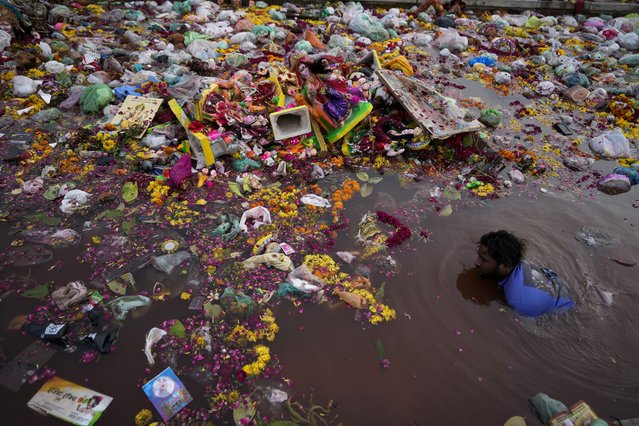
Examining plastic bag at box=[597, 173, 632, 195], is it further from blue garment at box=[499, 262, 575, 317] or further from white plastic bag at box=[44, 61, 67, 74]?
white plastic bag at box=[44, 61, 67, 74]

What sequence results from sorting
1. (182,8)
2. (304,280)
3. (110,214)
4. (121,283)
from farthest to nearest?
(182,8) < (110,214) < (304,280) < (121,283)

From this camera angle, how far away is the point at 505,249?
10.3 feet

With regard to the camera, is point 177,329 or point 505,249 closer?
point 177,329

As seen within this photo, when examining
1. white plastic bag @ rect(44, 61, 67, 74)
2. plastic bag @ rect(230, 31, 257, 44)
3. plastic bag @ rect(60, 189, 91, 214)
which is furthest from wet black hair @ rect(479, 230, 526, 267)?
white plastic bag @ rect(44, 61, 67, 74)

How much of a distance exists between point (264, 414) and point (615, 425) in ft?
8.31

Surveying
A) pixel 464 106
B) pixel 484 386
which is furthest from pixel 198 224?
pixel 464 106

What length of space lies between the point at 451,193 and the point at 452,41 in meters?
5.16

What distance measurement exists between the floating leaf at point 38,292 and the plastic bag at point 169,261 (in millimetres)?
881

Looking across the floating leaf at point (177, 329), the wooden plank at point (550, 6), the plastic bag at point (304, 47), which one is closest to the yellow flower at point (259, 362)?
the floating leaf at point (177, 329)

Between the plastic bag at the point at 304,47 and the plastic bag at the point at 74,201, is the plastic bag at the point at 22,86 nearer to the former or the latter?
the plastic bag at the point at 74,201

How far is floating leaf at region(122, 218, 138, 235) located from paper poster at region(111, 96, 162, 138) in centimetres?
156

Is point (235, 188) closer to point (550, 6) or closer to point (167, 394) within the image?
point (167, 394)

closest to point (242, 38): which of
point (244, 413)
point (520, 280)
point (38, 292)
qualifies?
point (38, 292)

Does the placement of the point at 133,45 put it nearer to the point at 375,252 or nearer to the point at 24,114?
the point at 24,114
